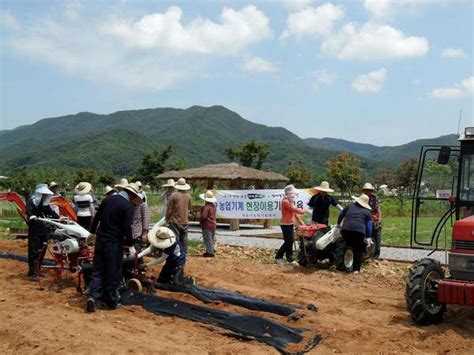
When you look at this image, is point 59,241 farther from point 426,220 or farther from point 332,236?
point 426,220

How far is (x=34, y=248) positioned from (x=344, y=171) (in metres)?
50.7

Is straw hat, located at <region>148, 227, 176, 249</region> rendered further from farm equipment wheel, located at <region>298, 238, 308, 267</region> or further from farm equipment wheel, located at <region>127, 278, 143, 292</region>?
farm equipment wheel, located at <region>298, 238, 308, 267</region>

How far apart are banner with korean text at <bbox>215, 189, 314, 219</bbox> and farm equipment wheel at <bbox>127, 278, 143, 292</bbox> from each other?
11307 mm

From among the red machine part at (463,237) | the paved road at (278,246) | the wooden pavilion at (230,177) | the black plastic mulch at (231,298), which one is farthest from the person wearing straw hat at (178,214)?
the wooden pavilion at (230,177)

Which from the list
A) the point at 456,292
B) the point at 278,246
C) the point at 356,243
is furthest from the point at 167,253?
the point at 278,246

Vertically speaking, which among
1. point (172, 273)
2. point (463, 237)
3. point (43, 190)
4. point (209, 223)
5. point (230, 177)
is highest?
point (230, 177)

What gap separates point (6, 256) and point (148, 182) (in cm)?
4713

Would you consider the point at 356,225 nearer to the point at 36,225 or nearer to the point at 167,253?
the point at 167,253

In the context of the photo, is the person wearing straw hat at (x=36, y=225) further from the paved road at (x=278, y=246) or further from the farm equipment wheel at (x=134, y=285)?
the paved road at (x=278, y=246)


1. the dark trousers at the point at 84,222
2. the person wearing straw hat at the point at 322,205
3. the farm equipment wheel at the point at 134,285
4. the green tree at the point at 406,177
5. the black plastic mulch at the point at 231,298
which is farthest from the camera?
the green tree at the point at 406,177

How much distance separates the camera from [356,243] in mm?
11266

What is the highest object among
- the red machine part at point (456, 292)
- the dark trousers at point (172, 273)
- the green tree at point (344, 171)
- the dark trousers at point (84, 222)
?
the green tree at point (344, 171)

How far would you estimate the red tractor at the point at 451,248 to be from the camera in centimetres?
704

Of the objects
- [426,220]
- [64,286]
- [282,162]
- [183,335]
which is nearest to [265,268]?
[64,286]
